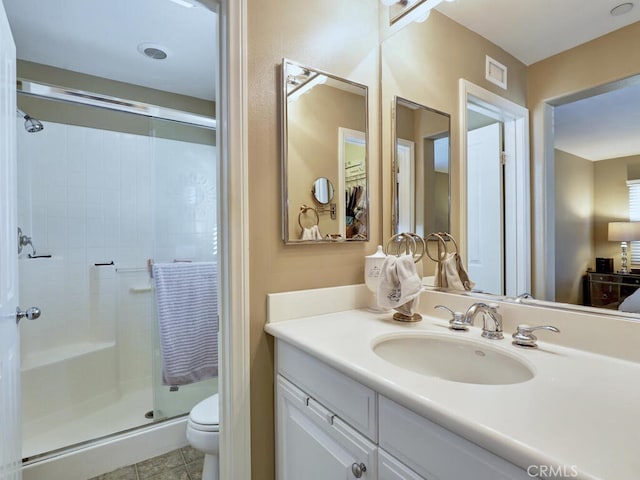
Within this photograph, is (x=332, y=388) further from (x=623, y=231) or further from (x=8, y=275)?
(x=8, y=275)

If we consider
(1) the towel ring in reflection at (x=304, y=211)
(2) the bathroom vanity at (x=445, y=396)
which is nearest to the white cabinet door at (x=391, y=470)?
(2) the bathroom vanity at (x=445, y=396)

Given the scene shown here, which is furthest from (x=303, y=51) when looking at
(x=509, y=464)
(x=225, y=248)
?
(x=509, y=464)

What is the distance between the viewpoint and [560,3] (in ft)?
3.00

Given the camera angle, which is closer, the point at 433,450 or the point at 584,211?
the point at 433,450

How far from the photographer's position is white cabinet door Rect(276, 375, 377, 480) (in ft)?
2.45

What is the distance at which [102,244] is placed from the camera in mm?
2355

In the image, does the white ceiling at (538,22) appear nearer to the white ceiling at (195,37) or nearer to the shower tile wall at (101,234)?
the white ceiling at (195,37)

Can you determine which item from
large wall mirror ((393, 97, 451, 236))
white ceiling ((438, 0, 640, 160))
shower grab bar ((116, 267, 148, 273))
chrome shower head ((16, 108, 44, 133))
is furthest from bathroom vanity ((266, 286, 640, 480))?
chrome shower head ((16, 108, 44, 133))

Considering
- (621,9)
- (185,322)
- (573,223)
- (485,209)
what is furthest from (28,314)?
(621,9)

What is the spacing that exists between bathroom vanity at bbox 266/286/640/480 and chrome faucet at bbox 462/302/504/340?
0.11ft

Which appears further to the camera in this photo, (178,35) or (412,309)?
(178,35)

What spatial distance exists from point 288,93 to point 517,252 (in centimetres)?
98

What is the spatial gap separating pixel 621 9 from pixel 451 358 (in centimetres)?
104

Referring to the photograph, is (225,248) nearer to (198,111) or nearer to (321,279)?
(321,279)
